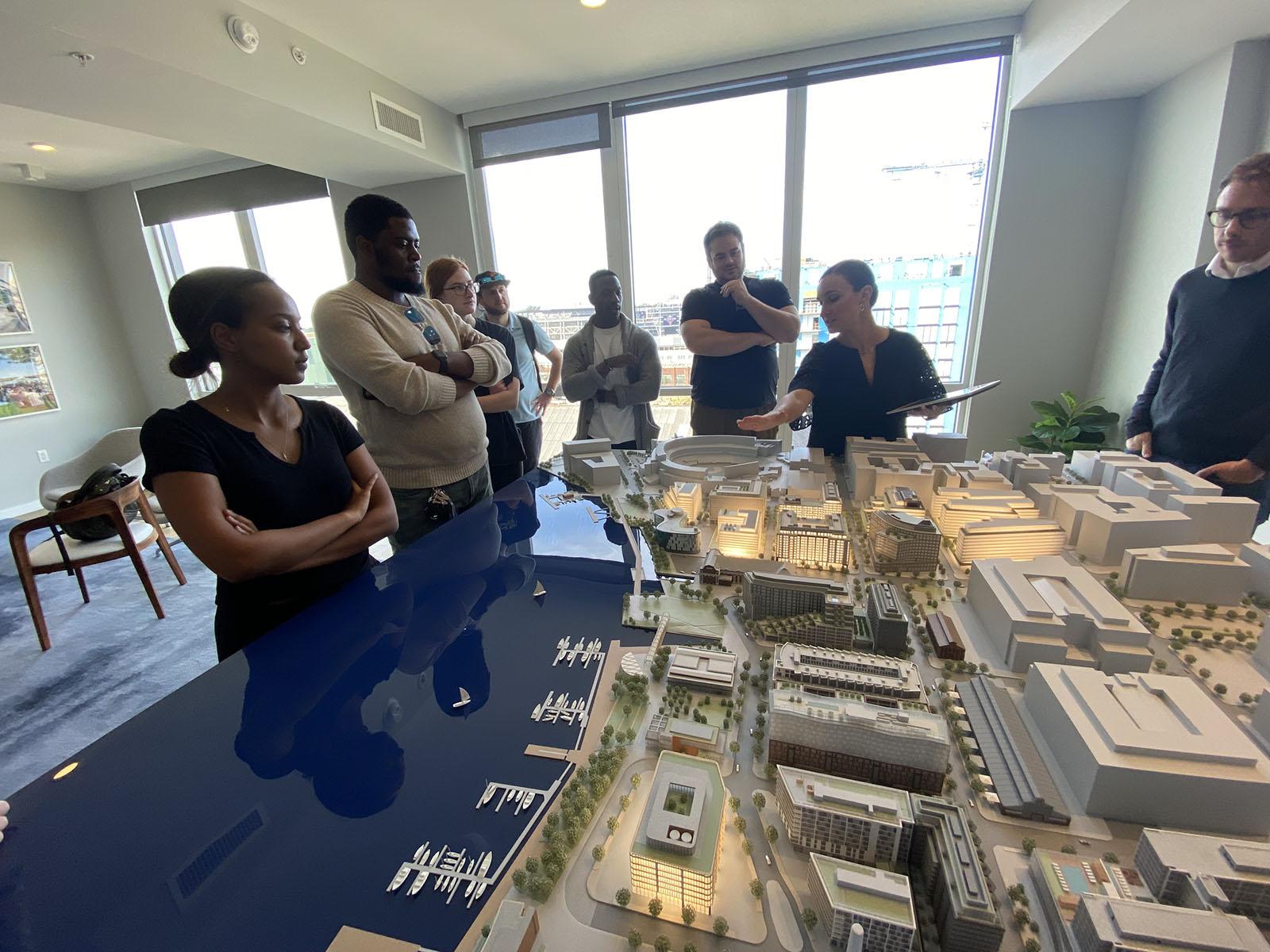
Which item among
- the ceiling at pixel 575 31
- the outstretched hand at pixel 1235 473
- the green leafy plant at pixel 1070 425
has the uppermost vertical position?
the ceiling at pixel 575 31

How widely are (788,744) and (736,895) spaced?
407 mm

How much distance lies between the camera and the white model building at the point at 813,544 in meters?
2.56

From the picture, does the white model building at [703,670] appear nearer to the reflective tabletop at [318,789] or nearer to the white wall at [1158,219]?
the reflective tabletop at [318,789]

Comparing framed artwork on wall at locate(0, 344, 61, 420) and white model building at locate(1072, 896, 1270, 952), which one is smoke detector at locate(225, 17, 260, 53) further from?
framed artwork on wall at locate(0, 344, 61, 420)

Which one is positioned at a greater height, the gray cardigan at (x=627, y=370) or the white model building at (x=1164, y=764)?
the gray cardigan at (x=627, y=370)

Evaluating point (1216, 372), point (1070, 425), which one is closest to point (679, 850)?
point (1216, 372)

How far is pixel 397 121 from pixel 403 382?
4.40 meters

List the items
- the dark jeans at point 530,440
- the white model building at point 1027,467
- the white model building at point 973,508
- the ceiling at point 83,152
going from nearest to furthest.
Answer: the white model building at point 973,508 < the white model building at point 1027,467 < the dark jeans at point 530,440 < the ceiling at point 83,152

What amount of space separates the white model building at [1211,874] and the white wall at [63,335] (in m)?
11.0

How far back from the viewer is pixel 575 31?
4.51m

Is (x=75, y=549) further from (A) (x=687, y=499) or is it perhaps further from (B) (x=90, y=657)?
(A) (x=687, y=499)

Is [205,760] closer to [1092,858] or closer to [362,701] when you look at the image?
[362,701]

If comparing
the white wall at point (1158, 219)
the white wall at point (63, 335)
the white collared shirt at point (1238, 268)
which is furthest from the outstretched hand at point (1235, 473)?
the white wall at point (63, 335)

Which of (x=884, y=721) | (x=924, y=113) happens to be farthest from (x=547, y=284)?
(x=884, y=721)
